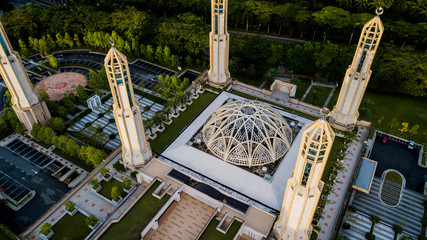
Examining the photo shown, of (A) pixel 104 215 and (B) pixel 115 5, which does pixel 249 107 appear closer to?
(A) pixel 104 215

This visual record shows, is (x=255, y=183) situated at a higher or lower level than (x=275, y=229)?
higher

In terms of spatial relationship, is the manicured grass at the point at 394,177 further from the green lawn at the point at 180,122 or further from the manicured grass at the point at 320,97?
the green lawn at the point at 180,122

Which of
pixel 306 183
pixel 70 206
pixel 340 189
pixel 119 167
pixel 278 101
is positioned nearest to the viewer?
pixel 306 183

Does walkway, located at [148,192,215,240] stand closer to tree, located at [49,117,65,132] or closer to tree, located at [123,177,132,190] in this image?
tree, located at [123,177,132,190]

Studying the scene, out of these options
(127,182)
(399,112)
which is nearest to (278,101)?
(399,112)

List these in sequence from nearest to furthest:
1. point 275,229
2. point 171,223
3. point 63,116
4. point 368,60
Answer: point 275,229 → point 171,223 → point 368,60 → point 63,116

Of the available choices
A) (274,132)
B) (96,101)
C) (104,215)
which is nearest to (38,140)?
(96,101)

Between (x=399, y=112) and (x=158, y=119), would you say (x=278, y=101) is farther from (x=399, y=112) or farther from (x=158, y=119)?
(x=399, y=112)
